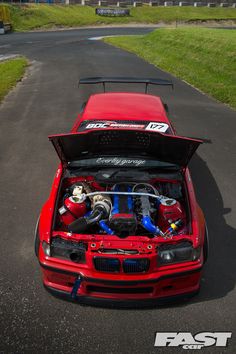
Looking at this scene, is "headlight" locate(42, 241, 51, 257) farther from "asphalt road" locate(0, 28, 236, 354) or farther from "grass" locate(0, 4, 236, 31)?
"grass" locate(0, 4, 236, 31)

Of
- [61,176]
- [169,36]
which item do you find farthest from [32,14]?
[61,176]

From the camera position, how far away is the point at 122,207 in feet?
16.7

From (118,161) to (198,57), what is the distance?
17.8 metres

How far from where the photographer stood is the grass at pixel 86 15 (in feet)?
146

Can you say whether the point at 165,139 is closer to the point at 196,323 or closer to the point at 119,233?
the point at 119,233

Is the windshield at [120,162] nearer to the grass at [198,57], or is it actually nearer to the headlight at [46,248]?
the headlight at [46,248]

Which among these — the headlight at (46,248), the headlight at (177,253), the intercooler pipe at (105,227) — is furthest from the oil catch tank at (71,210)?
the headlight at (177,253)

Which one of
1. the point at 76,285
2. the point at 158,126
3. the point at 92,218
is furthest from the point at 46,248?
the point at 158,126

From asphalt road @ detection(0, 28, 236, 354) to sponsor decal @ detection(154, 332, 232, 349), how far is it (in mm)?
63

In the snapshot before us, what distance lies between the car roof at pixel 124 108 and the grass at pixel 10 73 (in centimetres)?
814

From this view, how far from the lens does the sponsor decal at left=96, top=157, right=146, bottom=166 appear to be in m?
5.65

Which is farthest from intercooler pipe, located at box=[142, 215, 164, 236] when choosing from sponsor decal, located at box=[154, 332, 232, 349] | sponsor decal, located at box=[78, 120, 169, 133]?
sponsor decal, located at box=[78, 120, 169, 133]

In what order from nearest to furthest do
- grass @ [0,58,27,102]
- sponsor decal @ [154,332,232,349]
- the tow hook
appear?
sponsor decal @ [154,332,232,349] < the tow hook < grass @ [0,58,27,102]

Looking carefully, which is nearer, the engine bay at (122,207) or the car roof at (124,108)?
the engine bay at (122,207)
